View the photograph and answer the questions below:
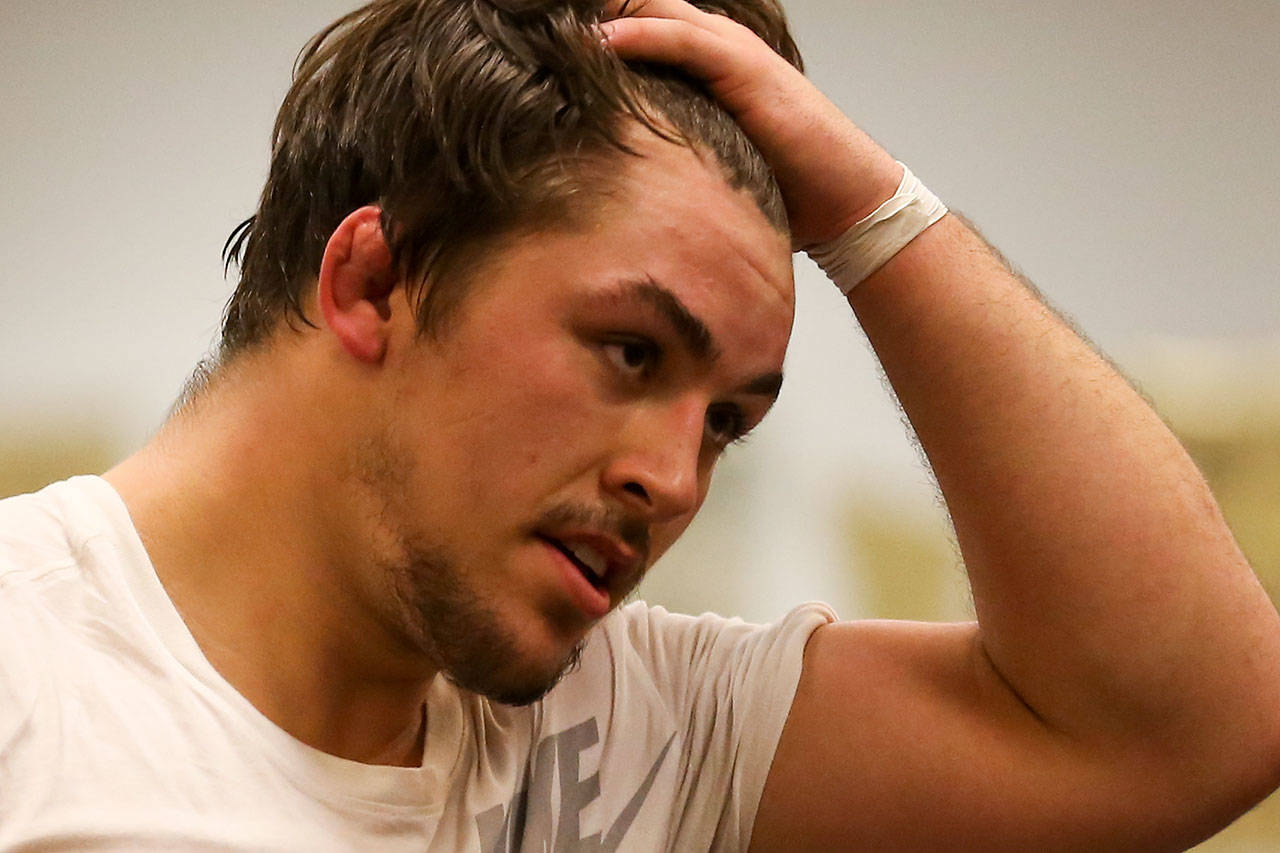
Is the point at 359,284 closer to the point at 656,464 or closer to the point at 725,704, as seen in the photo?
the point at 656,464

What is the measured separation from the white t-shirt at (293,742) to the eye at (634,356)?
31 centimetres

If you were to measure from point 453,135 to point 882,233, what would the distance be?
343 mm

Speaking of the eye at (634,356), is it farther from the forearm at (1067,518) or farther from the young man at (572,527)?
the forearm at (1067,518)

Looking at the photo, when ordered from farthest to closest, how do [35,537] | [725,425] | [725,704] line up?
[725,704], [725,425], [35,537]

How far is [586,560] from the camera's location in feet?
2.89

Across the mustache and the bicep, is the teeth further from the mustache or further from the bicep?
the bicep

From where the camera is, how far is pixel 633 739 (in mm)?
1053

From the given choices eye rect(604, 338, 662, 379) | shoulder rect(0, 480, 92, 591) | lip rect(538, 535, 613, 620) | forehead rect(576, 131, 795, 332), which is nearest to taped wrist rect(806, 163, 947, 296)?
forehead rect(576, 131, 795, 332)

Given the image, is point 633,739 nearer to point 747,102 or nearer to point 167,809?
point 167,809

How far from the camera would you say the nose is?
2.80 ft

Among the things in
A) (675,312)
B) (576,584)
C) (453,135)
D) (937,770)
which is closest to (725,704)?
(937,770)

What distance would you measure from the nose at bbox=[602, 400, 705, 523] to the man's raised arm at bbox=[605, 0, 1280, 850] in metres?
0.24

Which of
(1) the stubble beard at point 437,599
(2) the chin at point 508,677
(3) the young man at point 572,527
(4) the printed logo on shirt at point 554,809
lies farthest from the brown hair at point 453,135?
(4) the printed logo on shirt at point 554,809

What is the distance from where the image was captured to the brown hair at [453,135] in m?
0.87
